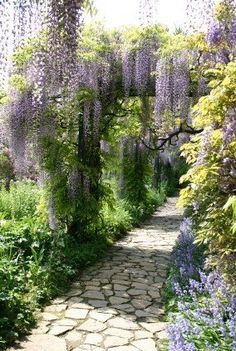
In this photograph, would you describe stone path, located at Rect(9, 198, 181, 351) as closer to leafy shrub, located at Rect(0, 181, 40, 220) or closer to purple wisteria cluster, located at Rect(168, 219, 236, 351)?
purple wisteria cluster, located at Rect(168, 219, 236, 351)

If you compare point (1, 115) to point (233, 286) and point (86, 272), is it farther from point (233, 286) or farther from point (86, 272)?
point (233, 286)

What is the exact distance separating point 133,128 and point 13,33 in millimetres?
6991

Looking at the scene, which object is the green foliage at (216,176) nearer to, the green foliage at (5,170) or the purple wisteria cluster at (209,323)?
the purple wisteria cluster at (209,323)

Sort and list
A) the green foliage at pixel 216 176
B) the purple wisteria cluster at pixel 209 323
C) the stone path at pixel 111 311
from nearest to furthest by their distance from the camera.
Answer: the purple wisteria cluster at pixel 209 323, the green foliage at pixel 216 176, the stone path at pixel 111 311

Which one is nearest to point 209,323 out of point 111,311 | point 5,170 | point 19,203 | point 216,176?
point 216,176

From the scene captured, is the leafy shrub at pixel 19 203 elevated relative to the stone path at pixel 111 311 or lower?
elevated

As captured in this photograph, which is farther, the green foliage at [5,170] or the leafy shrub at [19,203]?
the green foliage at [5,170]

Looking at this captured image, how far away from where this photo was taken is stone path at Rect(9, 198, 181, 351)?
157 inches

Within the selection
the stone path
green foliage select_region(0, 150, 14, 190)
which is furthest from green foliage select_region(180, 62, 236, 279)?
green foliage select_region(0, 150, 14, 190)

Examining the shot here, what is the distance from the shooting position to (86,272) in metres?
6.32

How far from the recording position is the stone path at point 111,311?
13.1 feet

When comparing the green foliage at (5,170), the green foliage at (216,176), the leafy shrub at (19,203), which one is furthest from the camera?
the green foliage at (5,170)

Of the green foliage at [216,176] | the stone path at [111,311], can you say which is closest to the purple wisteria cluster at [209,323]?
the green foliage at [216,176]

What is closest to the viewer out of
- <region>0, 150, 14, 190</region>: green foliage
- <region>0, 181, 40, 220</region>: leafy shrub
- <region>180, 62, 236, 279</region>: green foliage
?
<region>180, 62, 236, 279</region>: green foliage
